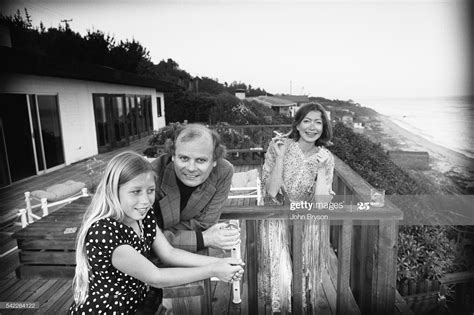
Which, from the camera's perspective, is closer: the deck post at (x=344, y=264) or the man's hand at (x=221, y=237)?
the man's hand at (x=221, y=237)

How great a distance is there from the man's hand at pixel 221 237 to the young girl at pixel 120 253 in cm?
7

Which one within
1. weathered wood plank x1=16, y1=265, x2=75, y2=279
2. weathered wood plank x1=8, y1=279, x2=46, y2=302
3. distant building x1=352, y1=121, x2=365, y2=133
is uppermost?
distant building x1=352, y1=121, x2=365, y2=133

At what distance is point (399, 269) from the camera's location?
2.56 metres

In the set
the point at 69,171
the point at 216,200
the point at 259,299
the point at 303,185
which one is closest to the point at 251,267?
the point at 259,299

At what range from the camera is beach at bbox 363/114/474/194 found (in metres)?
1.34

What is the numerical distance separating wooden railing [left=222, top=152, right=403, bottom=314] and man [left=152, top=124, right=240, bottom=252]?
6.0 inches

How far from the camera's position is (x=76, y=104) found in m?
4.70

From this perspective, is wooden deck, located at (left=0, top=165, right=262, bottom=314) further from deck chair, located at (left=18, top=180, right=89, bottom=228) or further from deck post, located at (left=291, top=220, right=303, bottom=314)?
deck post, located at (left=291, top=220, right=303, bottom=314)

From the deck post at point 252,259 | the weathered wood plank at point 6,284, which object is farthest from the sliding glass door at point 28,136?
the deck post at point 252,259

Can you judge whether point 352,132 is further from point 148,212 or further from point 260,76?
point 148,212

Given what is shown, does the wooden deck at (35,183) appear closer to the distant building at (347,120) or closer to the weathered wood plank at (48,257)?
the weathered wood plank at (48,257)

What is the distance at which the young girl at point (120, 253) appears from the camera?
0.88m

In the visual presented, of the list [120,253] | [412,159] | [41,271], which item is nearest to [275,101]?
[412,159]

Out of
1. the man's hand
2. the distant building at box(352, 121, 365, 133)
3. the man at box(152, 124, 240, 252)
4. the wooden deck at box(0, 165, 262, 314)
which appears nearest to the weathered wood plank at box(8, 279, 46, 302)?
the wooden deck at box(0, 165, 262, 314)
